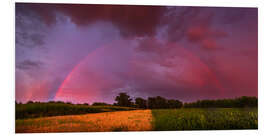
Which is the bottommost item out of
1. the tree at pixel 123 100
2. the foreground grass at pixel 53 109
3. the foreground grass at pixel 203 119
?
the foreground grass at pixel 203 119

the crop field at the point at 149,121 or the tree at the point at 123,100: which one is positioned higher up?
the tree at the point at 123,100

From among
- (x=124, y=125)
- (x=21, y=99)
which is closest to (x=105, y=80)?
(x=124, y=125)

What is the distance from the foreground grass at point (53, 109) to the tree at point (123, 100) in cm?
9

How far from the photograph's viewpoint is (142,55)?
5.11 metres

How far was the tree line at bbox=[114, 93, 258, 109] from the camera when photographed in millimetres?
5074

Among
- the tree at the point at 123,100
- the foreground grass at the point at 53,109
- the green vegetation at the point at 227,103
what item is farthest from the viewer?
the green vegetation at the point at 227,103

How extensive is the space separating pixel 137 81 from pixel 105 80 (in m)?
0.68

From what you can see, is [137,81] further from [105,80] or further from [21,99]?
[21,99]

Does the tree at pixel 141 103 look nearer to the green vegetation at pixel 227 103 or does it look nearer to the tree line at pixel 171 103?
the tree line at pixel 171 103

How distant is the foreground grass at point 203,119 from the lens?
510 centimetres

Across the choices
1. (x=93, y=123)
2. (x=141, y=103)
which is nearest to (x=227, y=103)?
(x=141, y=103)

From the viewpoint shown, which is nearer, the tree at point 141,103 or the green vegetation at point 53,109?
the green vegetation at point 53,109

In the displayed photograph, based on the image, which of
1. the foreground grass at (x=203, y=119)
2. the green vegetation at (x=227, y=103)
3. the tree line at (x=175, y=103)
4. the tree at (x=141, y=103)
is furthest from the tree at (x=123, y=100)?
the green vegetation at (x=227, y=103)

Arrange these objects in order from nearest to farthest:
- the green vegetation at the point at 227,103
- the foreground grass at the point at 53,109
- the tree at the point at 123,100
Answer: the foreground grass at the point at 53,109, the tree at the point at 123,100, the green vegetation at the point at 227,103
